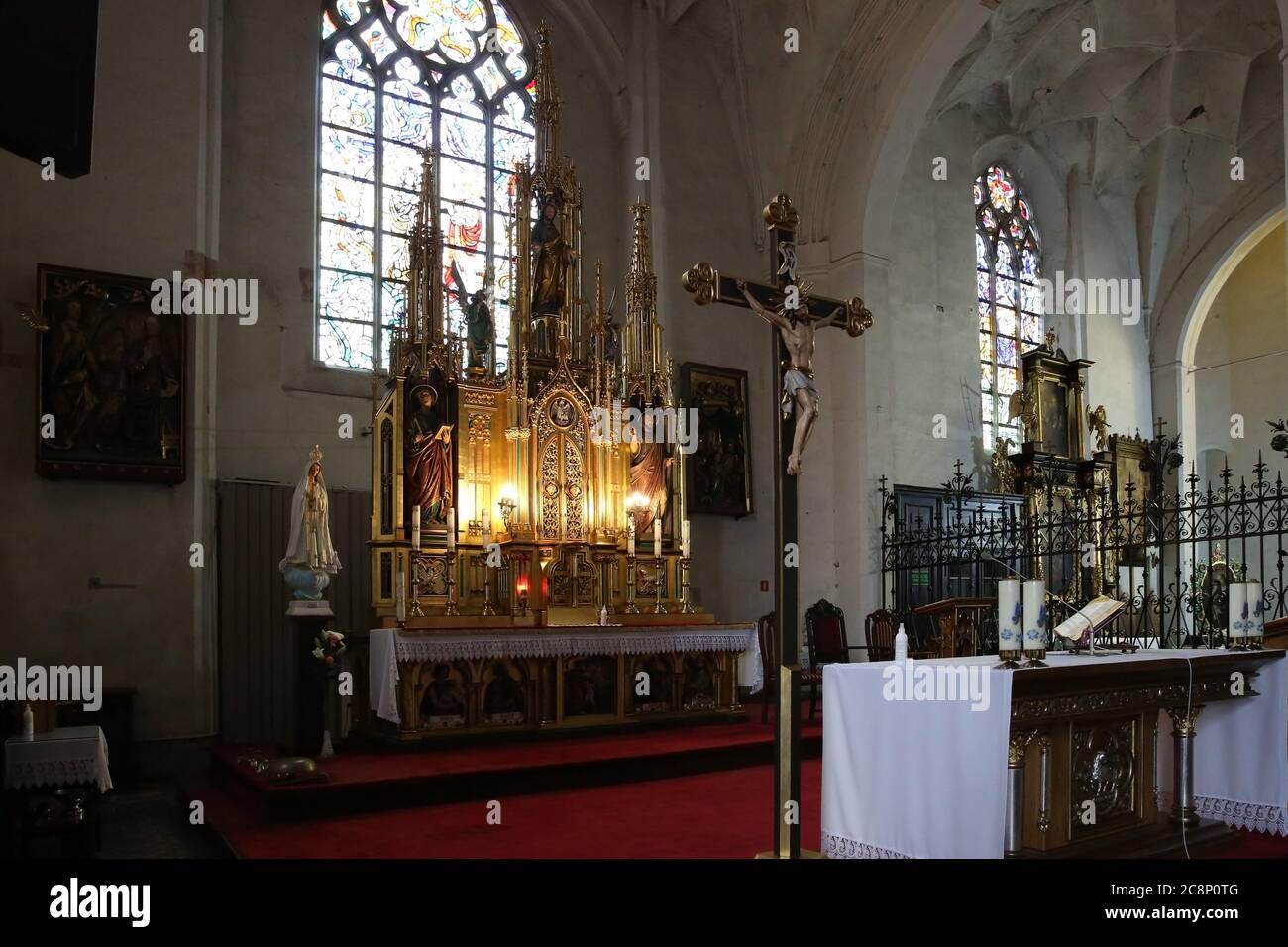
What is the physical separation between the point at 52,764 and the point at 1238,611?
6272mm

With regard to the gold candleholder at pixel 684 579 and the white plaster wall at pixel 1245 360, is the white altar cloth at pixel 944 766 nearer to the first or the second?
the gold candleholder at pixel 684 579

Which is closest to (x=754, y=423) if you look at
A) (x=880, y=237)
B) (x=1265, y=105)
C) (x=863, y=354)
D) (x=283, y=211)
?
(x=863, y=354)

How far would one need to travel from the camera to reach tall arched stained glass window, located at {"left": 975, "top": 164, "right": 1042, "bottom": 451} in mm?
16328

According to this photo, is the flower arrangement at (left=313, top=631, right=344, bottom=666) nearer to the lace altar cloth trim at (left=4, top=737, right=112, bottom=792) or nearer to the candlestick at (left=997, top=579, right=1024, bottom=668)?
the lace altar cloth trim at (left=4, top=737, right=112, bottom=792)

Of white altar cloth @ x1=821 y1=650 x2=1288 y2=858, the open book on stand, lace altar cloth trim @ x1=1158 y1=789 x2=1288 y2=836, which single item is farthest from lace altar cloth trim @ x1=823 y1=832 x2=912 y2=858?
lace altar cloth trim @ x1=1158 y1=789 x2=1288 y2=836

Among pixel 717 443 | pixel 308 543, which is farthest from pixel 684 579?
pixel 308 543

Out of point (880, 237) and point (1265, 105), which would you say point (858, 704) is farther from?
point (1265, 105)

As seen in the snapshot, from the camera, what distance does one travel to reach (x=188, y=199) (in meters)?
9.36

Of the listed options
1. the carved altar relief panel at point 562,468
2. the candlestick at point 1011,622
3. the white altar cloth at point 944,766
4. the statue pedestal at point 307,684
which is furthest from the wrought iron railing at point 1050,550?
the statue pedestal at point 307,684

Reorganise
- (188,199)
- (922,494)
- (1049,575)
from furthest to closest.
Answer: (1049,575) → (922,494) → (188,199)

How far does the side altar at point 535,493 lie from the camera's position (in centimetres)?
886

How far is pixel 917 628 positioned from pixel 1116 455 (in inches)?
233

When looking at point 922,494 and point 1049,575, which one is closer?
point 922,494

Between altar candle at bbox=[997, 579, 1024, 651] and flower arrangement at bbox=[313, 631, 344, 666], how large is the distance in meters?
4.79
